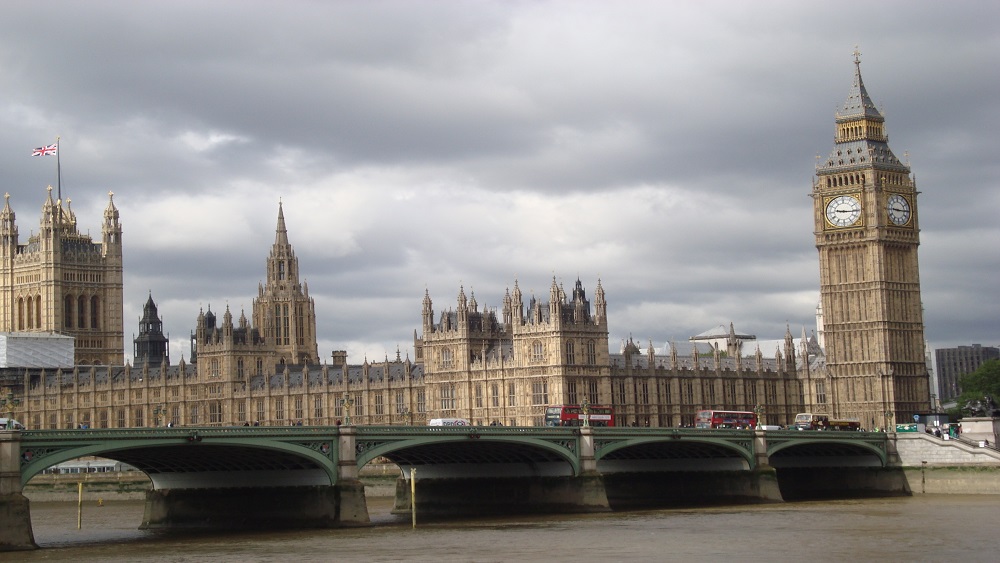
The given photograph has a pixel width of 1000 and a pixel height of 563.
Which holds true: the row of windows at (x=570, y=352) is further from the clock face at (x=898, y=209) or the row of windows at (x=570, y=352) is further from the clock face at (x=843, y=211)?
the clock face at (x=898, y=209)

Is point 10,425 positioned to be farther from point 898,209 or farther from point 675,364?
point 898,209

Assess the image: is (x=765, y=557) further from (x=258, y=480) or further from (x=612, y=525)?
(x=258, y=480)

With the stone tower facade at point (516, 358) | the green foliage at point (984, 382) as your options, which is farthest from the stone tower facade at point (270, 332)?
the green foliage at point (984, 382)

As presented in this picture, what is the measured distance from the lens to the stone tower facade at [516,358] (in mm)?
136375

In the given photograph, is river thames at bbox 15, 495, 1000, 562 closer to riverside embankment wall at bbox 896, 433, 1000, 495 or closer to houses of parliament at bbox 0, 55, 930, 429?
riverside embankment wall at bbox 896, 433, 1000, 495

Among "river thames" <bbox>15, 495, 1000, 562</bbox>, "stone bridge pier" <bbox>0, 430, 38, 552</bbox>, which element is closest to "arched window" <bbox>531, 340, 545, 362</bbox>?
"river thames" <bbox>15, 495, 1000, 562</bbox>

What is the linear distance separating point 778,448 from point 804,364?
54.4 m

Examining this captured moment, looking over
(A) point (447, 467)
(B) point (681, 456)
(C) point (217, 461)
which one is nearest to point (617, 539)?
(C) point (217, 461)

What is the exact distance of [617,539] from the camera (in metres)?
76.3

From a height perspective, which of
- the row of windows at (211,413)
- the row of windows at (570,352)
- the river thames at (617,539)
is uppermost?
the row of windows at (570,352)

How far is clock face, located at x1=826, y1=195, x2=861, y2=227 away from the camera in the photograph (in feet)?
488

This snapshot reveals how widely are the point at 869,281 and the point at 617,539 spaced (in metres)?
77.2

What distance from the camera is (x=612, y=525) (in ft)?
278

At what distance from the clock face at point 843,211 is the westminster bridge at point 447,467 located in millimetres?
37094
